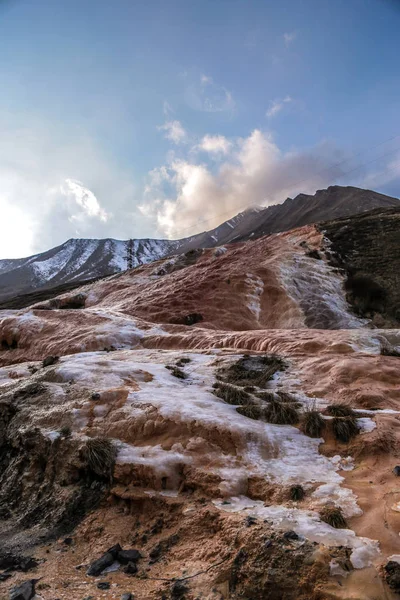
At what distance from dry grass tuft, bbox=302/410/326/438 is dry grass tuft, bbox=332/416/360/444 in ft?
0.69

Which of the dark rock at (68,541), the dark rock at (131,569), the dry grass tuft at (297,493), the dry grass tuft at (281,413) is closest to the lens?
the dark rock at (131,569)

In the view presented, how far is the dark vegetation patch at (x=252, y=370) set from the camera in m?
8.42

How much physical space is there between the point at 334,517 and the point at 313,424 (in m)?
2.30

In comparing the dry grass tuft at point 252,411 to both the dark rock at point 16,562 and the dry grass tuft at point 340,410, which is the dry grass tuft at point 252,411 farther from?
the dark rock at point 16,562

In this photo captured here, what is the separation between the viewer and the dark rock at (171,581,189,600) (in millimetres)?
3482

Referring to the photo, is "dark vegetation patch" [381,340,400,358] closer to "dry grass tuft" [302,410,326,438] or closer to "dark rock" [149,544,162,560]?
"dry grass tuft" [302,410,326,438]

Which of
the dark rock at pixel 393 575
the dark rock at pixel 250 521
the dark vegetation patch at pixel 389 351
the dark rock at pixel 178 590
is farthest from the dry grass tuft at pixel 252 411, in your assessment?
the dark vegetation patch at pixel 389 351

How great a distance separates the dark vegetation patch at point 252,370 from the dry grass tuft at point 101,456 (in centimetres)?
338

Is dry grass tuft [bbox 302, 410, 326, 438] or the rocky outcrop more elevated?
the rocky outcrop

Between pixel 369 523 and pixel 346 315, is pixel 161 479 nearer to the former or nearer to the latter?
pixel 369 523

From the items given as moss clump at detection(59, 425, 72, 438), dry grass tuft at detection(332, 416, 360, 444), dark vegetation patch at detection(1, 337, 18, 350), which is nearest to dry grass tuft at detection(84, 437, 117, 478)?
moss clump at detection(59, 425, 72, 438)

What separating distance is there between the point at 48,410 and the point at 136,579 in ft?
13.1

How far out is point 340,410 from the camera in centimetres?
648

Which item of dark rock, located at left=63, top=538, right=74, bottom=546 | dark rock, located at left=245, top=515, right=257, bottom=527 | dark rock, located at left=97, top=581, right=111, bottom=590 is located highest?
dark rock, located at left=245, top=515, right=257, bottom=527
